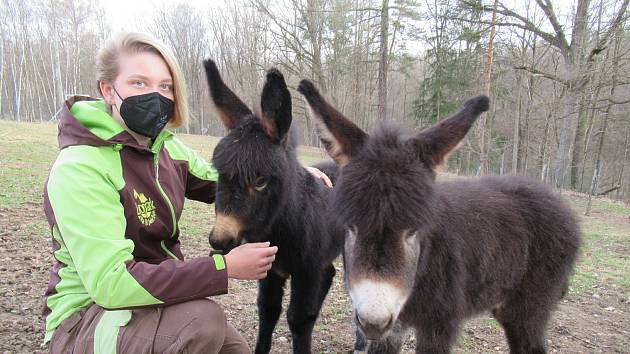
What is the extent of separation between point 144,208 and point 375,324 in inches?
59.2

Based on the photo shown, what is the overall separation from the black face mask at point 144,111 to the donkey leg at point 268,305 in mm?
1731

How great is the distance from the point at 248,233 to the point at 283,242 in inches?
22.0

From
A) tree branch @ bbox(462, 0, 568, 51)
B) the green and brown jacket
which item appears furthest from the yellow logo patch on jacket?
tree branch @ bbox(462, 0, 568, 51)

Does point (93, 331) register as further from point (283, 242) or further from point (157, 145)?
point (283, 242)

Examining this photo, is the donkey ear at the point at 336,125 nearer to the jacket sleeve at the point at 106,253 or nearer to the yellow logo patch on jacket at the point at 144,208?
the jacket sleeve at the point at 106,253

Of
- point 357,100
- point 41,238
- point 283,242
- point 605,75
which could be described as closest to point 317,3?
point 357,100

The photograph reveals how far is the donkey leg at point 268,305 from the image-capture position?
3.47m

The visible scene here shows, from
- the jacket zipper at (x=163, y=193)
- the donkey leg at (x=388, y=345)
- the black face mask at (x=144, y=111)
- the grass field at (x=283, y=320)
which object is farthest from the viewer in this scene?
the grass field at (x=283, y=320)

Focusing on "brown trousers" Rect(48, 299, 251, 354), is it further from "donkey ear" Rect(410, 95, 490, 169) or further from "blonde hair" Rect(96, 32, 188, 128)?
"donkey ear" Rect(410, 95, 490, 169)

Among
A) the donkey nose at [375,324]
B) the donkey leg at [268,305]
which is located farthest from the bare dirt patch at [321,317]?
the donkey nose at [375,324]

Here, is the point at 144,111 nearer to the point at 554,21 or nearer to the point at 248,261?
the point at 248,261

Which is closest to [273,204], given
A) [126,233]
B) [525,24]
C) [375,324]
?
[126,233]

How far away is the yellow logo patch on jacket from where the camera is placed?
2.26m

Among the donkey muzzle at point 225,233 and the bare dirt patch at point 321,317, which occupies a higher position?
the donkey muzzle at point 225,233
